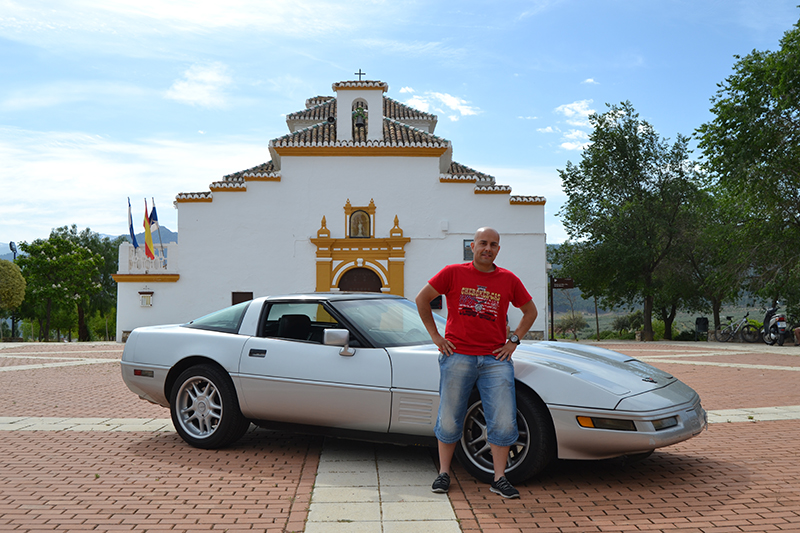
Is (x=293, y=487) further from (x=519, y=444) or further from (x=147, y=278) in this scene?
(x=147, y=278)

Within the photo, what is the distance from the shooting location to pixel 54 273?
4744cm

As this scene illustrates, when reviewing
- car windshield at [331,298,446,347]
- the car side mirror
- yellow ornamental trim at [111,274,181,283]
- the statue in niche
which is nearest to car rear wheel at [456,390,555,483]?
car windshield at [331,298,446,347]

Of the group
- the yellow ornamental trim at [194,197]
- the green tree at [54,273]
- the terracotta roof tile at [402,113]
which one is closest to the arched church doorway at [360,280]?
the yellow ornamental trim at [194,197]

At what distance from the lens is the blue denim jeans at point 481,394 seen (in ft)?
13.6

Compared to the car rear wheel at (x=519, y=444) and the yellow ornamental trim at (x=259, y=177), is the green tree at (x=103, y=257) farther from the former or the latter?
the car rear wheel at (x=519, y=444)

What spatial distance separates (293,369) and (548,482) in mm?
2157

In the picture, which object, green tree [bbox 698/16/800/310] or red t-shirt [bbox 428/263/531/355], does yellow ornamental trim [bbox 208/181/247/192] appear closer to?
green tree [bbox 698/16/800/310]

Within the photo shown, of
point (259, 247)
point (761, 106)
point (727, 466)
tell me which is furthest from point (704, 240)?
point (727, 466)

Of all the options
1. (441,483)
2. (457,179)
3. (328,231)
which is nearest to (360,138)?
(328,231)

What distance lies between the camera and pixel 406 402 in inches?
185

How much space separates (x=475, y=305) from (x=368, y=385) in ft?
3.71

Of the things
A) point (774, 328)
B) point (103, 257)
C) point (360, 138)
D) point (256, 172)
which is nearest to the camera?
point (774, 328)

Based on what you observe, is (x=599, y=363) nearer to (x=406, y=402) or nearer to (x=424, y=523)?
(x=406, y=402)

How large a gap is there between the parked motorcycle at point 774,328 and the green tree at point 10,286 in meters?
43.8
